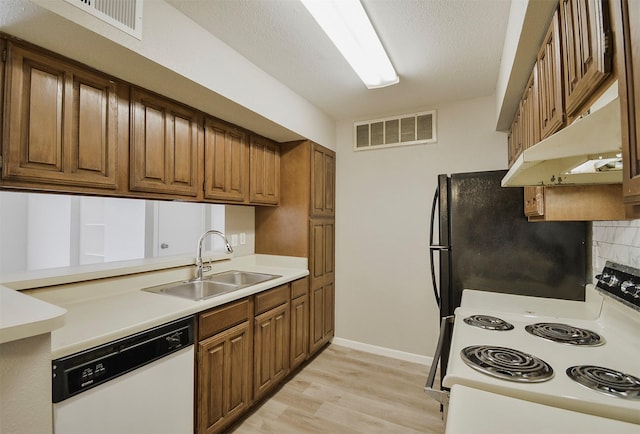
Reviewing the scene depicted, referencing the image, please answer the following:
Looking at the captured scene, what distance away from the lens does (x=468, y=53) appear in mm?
2025

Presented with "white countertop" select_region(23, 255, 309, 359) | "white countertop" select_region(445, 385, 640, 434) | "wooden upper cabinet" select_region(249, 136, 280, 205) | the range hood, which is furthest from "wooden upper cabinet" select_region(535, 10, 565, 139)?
"wooden upper cabinet" select_region(249, 136, 280, 205)

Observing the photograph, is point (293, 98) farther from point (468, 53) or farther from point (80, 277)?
point (80, 277)

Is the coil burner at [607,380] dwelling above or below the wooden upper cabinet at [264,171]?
below

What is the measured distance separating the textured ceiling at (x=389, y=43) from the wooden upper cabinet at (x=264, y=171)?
563 mm

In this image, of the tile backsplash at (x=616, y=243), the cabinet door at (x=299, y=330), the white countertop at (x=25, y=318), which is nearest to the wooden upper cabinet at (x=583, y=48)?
the tile backsplash at (x=616, y=243)

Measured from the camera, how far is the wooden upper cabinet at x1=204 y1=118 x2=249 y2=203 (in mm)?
2150

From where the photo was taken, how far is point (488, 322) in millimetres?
1466

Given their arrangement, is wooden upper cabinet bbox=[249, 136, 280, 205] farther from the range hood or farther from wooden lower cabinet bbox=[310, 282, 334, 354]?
the range hood

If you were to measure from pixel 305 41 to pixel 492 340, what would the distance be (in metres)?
1.92

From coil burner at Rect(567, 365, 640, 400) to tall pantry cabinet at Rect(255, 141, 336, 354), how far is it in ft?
6.88

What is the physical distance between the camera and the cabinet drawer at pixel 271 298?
217cm

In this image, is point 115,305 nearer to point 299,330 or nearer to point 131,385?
point 131,385

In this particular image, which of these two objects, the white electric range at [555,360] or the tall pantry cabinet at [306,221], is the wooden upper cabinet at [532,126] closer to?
the white electric range at [555,360]

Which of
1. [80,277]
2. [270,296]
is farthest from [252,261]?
[80,277]
